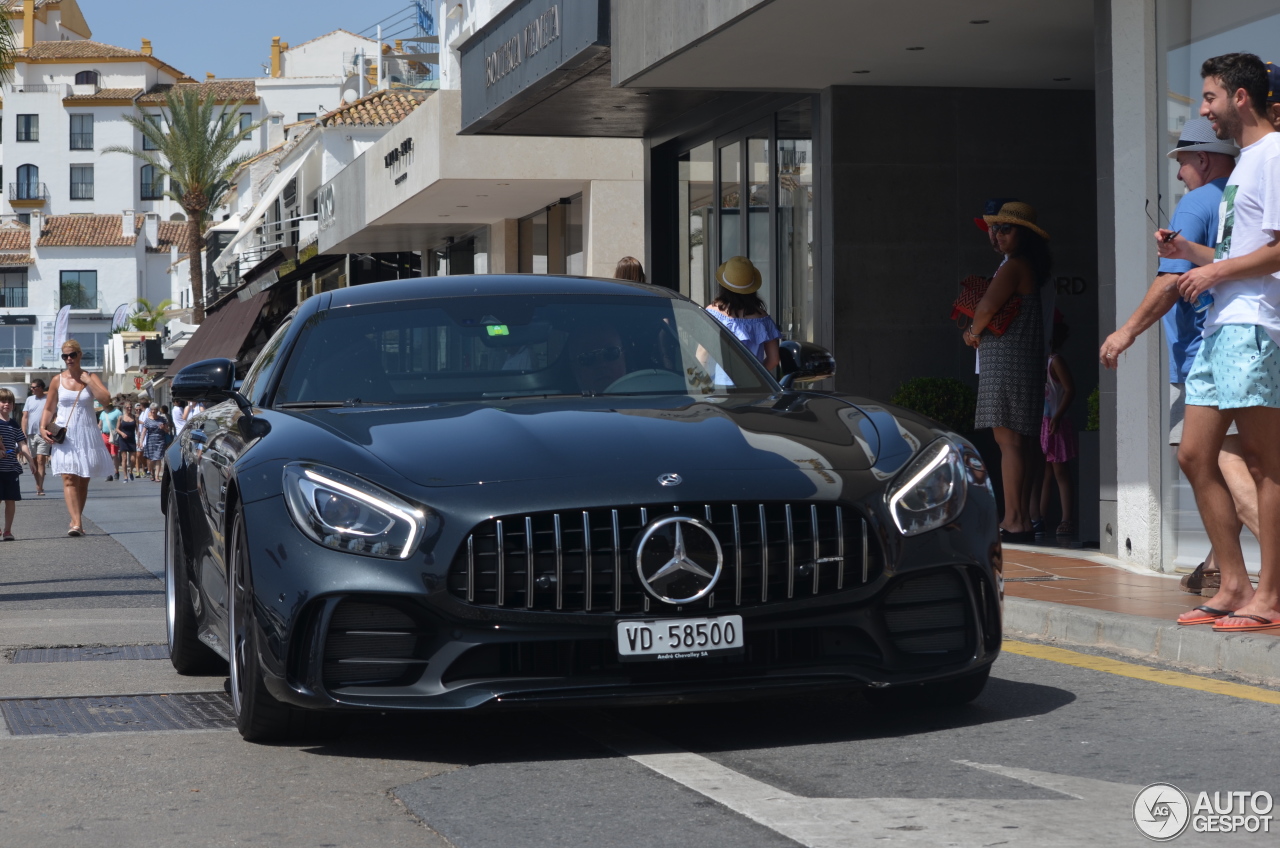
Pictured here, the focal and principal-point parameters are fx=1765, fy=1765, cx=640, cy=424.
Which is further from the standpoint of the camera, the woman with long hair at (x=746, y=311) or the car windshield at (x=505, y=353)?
the woman with long hair at (x=746, y=311)

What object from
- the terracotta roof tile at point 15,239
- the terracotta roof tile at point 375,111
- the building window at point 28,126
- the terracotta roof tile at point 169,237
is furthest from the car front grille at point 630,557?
the building window at point 28,126

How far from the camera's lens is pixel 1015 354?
11125 millimetres

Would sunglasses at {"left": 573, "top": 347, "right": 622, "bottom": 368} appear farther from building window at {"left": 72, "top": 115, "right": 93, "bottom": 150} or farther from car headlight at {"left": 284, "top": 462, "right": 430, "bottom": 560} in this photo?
building window at {"left": 72, "top": 115, "right": 93, "bottom": 150}

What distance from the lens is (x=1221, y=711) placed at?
526 centimetres

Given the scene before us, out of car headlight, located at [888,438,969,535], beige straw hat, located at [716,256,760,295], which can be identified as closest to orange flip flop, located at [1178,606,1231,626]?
car headlight, located at [888,438,969,535]

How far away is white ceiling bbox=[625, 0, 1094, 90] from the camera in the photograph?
1159 centimetres

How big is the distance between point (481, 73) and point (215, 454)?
13665mm

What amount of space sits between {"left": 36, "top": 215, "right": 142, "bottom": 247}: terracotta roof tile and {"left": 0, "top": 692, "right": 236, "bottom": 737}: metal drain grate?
105830 millimetres

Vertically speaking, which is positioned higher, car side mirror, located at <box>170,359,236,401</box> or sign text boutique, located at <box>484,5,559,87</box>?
sign text boutique, located at <box>484,5,559,87</box>

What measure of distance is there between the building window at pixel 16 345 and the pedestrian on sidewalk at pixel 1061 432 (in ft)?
338

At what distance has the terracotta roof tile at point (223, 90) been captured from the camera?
367 ft

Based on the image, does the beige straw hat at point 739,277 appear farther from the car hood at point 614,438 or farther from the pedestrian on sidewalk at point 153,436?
the pedestrian on sidewalk at point 153,436

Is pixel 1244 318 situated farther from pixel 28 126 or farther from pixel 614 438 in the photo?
pixel 28 126

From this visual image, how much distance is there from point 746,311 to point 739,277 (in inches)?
8.9
